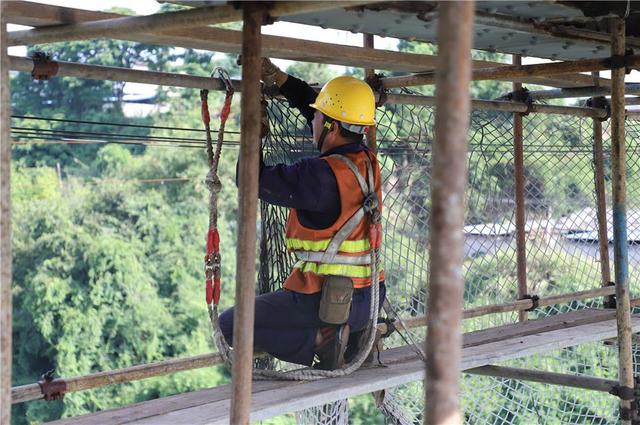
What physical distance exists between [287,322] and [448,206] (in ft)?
6.87

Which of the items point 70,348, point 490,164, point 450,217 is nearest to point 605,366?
point 490,164

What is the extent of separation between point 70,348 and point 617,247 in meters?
19.1

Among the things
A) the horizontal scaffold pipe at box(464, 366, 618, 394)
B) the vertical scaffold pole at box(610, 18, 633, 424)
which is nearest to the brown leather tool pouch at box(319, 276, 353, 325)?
the horizontal scaffold pipe at box(464, 366, 618, 394)

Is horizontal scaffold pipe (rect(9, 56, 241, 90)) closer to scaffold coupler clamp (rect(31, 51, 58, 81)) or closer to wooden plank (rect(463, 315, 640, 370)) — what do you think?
scaffold coupler clamp (rect(31, 51, 58, 81))

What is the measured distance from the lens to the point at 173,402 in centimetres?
333

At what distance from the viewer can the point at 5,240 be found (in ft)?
7.93

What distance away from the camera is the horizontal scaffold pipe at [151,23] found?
276 centimetres

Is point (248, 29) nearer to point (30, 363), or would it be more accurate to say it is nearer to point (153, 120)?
point (30, 363)

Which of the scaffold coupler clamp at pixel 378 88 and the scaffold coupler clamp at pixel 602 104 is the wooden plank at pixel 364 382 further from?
the scaffold coupler clamp at pixel 602 104

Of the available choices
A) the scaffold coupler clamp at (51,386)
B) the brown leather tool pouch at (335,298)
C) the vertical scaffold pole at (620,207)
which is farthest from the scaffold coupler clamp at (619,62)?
the scaffold coupler clamp at (51,386)

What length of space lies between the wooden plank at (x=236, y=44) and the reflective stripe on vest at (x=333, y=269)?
0.87 meters

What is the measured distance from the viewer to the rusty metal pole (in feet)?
5.61

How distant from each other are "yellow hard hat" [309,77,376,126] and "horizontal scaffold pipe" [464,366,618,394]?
1.39 metres

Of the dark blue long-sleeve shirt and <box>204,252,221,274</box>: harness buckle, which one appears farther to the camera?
<box>204,252,221,274</box>: harness buckle
